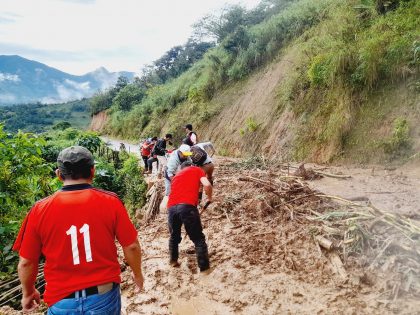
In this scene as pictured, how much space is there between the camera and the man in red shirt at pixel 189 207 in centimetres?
542

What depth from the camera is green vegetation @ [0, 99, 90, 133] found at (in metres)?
78.4

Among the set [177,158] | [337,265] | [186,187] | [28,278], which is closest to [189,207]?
[186,187]

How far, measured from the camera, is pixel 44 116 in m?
89.8

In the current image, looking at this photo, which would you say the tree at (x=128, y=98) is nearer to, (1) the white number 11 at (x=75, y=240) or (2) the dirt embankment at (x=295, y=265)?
(2) the dirt embankment at (x=295, y=265)

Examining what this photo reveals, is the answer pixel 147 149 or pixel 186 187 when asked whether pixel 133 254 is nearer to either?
pixel 186 187

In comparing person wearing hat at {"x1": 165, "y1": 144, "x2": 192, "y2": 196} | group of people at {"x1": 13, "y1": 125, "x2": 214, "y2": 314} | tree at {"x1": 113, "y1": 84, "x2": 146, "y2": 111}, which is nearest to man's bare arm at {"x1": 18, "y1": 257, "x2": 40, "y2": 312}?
group of people at {"x1": 13, "y1": 125, "x2": 214, "y2": 314}

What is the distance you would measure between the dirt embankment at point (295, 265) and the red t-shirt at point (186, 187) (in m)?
1.07

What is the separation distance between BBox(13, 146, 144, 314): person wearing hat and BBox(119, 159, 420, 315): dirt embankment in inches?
90.0

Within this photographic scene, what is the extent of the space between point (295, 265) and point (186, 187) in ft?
6.12

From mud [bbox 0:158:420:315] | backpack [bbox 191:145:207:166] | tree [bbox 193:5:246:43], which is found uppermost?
tree [bbox 193:5:246:43]

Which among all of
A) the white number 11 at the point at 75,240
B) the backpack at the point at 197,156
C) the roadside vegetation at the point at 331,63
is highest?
the roadside vegetation at the point at 331,63

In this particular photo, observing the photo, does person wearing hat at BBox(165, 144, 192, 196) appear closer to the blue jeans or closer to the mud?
the mud

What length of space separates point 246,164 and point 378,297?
798 centimetres

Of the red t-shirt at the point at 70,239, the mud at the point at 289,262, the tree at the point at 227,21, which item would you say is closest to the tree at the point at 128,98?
the tree at the point at 227,21
